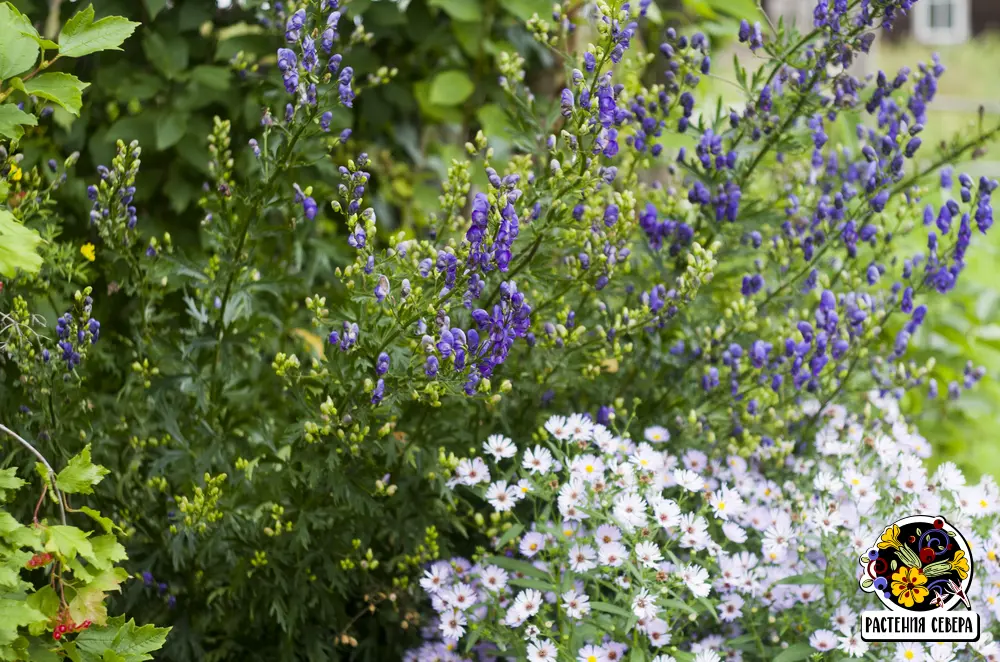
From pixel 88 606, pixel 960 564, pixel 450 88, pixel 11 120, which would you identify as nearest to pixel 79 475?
pixel 88 606

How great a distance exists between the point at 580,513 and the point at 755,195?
3.74 feet

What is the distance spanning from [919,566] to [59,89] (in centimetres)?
190

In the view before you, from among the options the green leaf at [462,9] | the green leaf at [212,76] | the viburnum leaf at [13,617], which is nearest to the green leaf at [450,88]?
the green leaf at [462,9]

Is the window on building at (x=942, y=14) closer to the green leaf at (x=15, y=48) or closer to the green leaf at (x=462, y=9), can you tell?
the green leaf at (x=462, y=9)

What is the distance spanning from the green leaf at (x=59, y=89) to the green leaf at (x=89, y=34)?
4 cm

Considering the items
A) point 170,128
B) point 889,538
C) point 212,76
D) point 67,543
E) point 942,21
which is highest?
point 942,21

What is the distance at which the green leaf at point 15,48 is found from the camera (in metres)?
1.64

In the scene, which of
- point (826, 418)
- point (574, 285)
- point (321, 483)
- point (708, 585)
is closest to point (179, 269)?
point (321, 483)

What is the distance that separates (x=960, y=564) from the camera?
7.11ft

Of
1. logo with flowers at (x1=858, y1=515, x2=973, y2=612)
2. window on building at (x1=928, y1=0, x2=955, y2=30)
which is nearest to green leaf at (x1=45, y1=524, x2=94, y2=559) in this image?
logo with flowers at (x1=858, y1=515, x2=973, y2=612)

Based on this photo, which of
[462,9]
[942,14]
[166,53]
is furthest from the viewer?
[942,14]

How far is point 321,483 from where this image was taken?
2.09 meters

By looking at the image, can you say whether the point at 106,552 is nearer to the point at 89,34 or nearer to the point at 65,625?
the point at 65,625

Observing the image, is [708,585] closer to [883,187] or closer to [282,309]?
[883,187]
